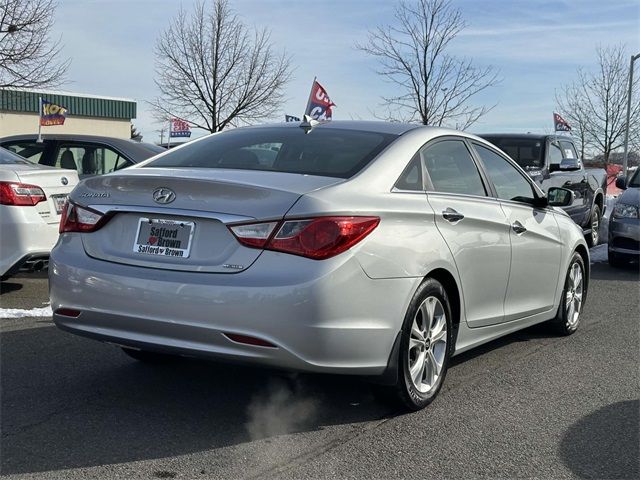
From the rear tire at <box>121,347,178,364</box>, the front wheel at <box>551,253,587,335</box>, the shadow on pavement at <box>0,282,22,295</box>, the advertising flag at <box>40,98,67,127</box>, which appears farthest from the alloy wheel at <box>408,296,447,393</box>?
the advertising flag at <box>40,98,67,127</box>

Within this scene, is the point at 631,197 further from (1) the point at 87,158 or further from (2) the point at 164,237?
(2) the point at 164,237

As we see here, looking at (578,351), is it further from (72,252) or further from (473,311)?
(72,252)

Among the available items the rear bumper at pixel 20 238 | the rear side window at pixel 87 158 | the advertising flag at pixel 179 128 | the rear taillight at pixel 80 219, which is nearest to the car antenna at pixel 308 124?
the rear taillight at pixel 80 219

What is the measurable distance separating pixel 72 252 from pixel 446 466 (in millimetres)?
2149

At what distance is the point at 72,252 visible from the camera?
3.90 m

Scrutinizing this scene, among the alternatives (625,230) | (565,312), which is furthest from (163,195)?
(625,230)

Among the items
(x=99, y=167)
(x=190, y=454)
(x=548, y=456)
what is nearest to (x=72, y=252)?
(x=190, y=454)

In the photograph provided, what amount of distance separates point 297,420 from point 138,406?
2.90ft

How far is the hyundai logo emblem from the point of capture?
3.65 meters

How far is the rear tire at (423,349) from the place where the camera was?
3.85 metres

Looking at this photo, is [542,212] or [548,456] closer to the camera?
[548,456]

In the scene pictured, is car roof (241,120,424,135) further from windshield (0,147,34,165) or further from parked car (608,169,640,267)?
parked car (608,169,640,267)

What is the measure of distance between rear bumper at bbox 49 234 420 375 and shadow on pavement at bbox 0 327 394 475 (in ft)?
0.99

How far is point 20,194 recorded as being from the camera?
6.63 meters
